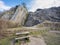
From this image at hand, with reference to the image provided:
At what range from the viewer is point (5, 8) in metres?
3.31

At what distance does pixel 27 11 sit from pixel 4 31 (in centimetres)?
70

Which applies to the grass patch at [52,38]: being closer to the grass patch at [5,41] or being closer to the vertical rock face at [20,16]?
the vertical rock face at [20,16]

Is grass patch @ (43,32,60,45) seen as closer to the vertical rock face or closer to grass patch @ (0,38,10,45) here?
the vertical rock face

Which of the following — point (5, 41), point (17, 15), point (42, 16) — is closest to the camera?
point (5, 41)

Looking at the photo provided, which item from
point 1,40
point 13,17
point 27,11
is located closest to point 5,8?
point 13,17

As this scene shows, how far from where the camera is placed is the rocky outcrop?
332 cm

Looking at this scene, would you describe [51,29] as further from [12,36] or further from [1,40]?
[1,40]

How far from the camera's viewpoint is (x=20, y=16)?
129 inches

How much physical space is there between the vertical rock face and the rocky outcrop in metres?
0.13

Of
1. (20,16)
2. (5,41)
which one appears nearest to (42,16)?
(20,16)

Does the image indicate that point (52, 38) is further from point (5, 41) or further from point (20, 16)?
point (5, 41)

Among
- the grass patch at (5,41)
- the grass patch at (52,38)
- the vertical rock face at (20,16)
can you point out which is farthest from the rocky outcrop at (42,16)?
the grass patch at (5,41)

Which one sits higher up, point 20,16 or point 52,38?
point 20,16

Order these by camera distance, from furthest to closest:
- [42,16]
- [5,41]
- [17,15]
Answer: [42,16] < [17,15] < [5,41]
